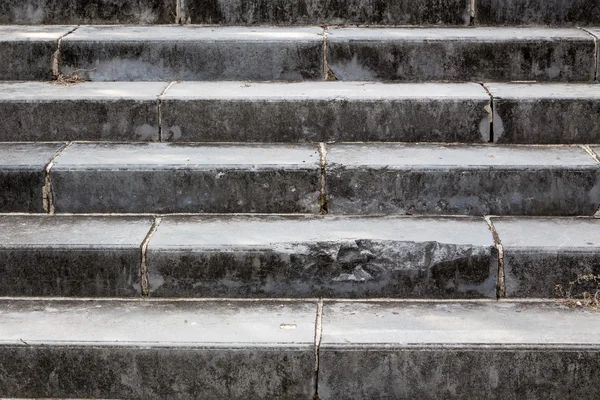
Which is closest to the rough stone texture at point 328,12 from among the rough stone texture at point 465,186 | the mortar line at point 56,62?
the mortar line at point 56,62

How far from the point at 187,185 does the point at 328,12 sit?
1.68 metres

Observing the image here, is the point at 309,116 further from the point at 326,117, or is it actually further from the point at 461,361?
the point at 461,361

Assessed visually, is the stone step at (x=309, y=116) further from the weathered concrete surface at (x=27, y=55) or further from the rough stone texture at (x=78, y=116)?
the weathered concrete surface at (x=27, y=55)

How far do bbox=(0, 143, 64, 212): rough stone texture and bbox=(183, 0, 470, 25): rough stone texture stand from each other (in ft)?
4.97

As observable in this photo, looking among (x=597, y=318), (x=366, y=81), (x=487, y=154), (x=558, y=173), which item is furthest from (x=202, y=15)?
(x=597, y=318)

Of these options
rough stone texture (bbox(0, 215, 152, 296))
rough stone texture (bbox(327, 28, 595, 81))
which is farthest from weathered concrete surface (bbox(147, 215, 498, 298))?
rough stone texture (bbox(327, 28, 595, 81))

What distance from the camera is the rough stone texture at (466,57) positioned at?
15.4ft

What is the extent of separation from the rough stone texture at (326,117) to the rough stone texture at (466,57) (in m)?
0.37

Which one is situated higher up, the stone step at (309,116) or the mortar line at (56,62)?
the mortar line at (56,62)

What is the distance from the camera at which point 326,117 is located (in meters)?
4.34

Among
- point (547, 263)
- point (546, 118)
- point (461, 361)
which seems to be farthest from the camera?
point (546, 118)

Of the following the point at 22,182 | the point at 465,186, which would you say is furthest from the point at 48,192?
the point at 465,186

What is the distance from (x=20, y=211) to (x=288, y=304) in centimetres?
137

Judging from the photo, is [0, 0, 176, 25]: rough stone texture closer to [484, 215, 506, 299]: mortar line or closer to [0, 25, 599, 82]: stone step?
[0, 25, 599, 82]: stone step
